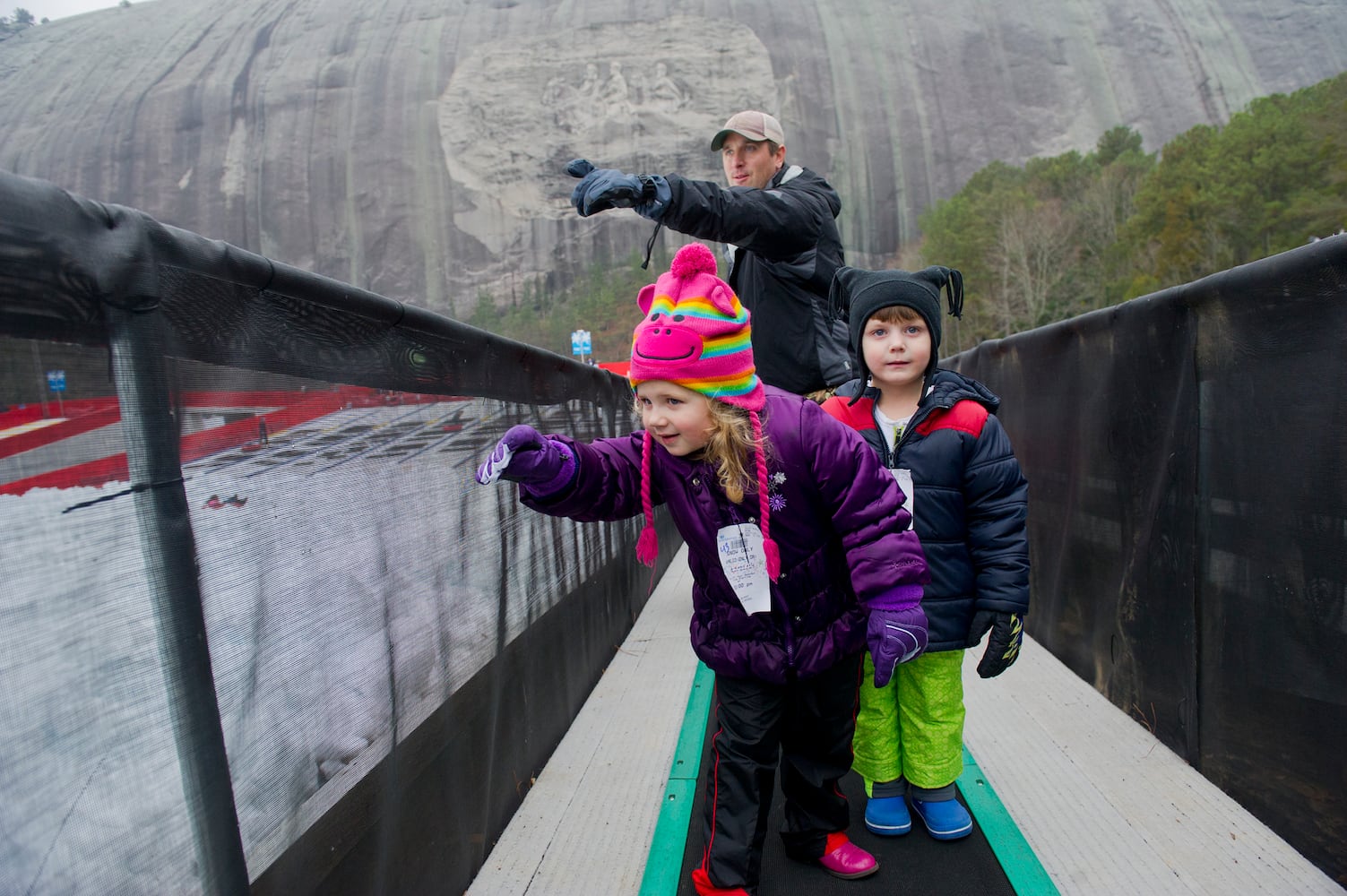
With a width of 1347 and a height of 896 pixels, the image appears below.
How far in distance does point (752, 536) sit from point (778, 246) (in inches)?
42.1

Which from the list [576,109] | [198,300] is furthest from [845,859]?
[576,109]

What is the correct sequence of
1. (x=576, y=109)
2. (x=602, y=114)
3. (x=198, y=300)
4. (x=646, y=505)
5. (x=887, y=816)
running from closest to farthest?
(x=198, y=300)
(x=646, y=505)
(x=887, y=816)
(x=602, y=114)
(x=576, y=109)

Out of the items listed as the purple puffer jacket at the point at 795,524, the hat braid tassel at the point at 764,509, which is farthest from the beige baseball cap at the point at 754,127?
the hat braid tassel at the point at 764,509

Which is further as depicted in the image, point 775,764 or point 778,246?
point 778,246

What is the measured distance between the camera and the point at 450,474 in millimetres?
2279

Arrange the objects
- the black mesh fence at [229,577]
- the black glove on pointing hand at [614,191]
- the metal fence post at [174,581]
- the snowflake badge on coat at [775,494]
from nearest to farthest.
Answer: the black mesh fence at [229,577], the metal fence post at [174,581], the black glove on pointing hand at [614,191], the snowflake badge on coat at [775,494]

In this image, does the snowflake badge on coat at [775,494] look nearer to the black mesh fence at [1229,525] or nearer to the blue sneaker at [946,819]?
the blue sneaker at [946,819]

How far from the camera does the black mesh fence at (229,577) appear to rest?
999 millimetres

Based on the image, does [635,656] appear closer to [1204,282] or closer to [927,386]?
[927,386]

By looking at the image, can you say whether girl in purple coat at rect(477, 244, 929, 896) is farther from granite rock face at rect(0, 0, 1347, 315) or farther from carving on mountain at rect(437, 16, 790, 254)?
carving on mountain at rect(437, 16, 790, 254)

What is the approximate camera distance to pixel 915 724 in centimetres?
257

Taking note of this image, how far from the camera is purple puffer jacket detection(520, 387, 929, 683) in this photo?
6.61ft

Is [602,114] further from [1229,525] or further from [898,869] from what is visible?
[898,869]

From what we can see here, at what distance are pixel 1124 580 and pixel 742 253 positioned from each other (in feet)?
6.26
